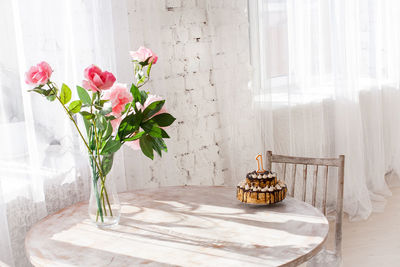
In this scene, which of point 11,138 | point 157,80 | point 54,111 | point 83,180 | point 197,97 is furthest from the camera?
point 197,97

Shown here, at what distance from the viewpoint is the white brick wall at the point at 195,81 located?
238 centimetres

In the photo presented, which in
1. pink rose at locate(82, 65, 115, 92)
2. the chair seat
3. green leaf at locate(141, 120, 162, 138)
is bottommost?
the chair seat

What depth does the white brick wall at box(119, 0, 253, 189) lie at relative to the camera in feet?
7.80

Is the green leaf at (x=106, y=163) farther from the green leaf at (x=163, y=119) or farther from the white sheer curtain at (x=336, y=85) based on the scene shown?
the white sheer curtain at (x=336, y=85)

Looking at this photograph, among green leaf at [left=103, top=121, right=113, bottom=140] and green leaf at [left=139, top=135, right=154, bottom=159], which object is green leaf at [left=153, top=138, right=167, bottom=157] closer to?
green leaf at [left=139, top=135, right=154, bottom=159]

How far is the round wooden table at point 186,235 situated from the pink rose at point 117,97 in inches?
16.1

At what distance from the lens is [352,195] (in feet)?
11.9

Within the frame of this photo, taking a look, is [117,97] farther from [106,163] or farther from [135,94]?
[106,163]

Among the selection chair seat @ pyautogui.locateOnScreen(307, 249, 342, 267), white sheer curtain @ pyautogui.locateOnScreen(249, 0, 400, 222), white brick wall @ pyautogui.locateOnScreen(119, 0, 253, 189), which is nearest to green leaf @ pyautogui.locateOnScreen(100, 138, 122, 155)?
white brick wall @ pyautogui.locateOnScreen(119, 0, 253, 189)

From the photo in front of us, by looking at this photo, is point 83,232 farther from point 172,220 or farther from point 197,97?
point 197,97

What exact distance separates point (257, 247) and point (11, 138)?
1.00 m

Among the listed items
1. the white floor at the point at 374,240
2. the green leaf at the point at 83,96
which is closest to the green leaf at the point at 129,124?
the green leaf at the point at 83,96

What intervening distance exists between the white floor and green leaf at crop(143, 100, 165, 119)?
176cm

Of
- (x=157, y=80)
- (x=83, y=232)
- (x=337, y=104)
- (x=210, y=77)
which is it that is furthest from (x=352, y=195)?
(x=83, y=232)
